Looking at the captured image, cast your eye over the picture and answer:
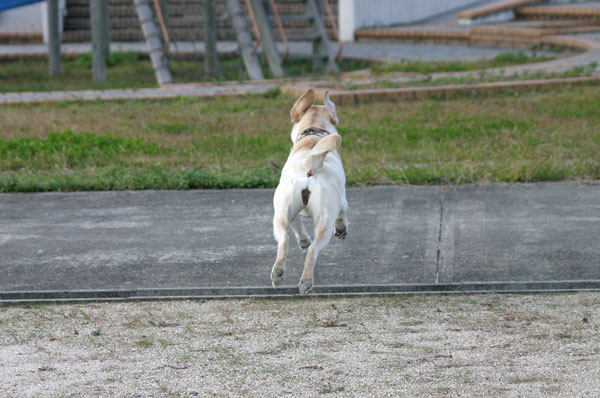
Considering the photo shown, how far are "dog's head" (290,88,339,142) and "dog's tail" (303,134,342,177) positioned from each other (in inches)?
24.4

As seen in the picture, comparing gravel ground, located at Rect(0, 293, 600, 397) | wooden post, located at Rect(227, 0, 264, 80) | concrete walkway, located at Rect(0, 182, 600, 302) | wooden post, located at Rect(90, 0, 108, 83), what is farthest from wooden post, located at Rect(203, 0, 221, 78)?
gravel ground, located at Rect(0, 293, 600, 397)

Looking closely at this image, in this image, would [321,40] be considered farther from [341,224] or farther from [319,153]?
[319,153]

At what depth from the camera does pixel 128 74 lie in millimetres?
15055

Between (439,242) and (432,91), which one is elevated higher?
(439,242)

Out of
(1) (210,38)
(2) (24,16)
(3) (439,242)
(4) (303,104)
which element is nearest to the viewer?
(4) (303,104)

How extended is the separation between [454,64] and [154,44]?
4657 mm

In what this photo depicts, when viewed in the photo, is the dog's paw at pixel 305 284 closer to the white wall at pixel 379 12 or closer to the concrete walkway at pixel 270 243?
the concrete walkway at pixel 270 243

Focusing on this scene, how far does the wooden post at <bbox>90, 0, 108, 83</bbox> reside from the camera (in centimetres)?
1344

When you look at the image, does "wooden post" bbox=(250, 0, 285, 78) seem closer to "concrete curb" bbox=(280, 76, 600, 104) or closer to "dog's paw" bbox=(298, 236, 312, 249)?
"concrete curb" bbox=(280, 76, 600, 104)

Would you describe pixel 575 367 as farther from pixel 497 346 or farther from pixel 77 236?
pixel 77 236

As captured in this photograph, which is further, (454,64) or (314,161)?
(454,64)

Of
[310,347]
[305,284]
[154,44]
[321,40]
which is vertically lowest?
[321,40]

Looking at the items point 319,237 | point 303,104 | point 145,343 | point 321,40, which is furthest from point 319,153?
point 321,40

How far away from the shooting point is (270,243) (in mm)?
5746
